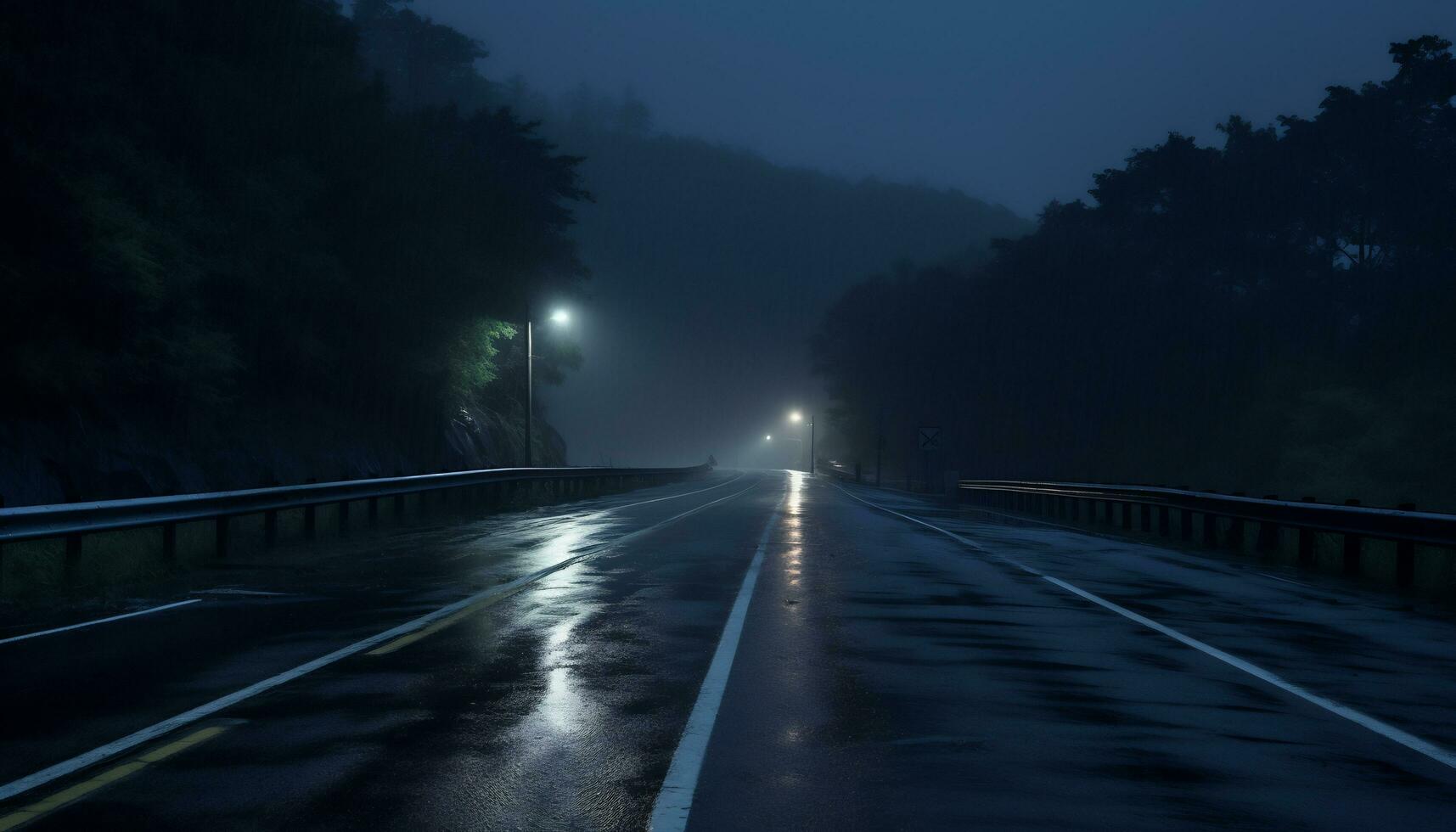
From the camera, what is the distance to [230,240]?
115 feet

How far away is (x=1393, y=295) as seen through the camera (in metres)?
64.2

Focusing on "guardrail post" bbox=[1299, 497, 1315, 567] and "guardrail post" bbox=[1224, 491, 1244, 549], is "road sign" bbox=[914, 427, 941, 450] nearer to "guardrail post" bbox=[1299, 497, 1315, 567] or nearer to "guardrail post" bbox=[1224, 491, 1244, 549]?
"guardrail post" bbox=[1224, 491, 1244, 549]

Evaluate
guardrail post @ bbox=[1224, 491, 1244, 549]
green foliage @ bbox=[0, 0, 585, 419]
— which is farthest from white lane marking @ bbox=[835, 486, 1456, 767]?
green foliage @ bbox=[0, 0, 585, 419]

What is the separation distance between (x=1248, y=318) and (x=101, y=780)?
78.8 m

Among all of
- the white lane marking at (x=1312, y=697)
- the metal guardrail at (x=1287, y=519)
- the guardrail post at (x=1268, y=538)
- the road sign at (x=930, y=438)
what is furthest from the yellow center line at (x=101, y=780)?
the road sign at (x=930, y=438)

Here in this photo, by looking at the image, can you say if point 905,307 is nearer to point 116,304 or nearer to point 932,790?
point 116,304

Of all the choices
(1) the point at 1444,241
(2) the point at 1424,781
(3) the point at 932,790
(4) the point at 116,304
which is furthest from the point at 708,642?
(1) the point at 1444,241

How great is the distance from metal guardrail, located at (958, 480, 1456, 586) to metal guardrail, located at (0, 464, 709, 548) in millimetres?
14516

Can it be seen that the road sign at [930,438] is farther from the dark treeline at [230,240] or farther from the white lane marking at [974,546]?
the white lane marking at [974,546]

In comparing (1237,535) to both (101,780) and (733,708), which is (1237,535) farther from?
(101,780)

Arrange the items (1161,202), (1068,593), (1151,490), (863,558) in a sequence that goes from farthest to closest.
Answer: (1161,202)
(1151,490)
(863,558)
(1068,593)

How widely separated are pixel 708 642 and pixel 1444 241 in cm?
6370

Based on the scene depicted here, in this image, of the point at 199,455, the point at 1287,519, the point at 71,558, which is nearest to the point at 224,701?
the point at 71,558

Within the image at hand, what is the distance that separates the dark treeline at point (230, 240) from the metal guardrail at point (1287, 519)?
22.3 meters
